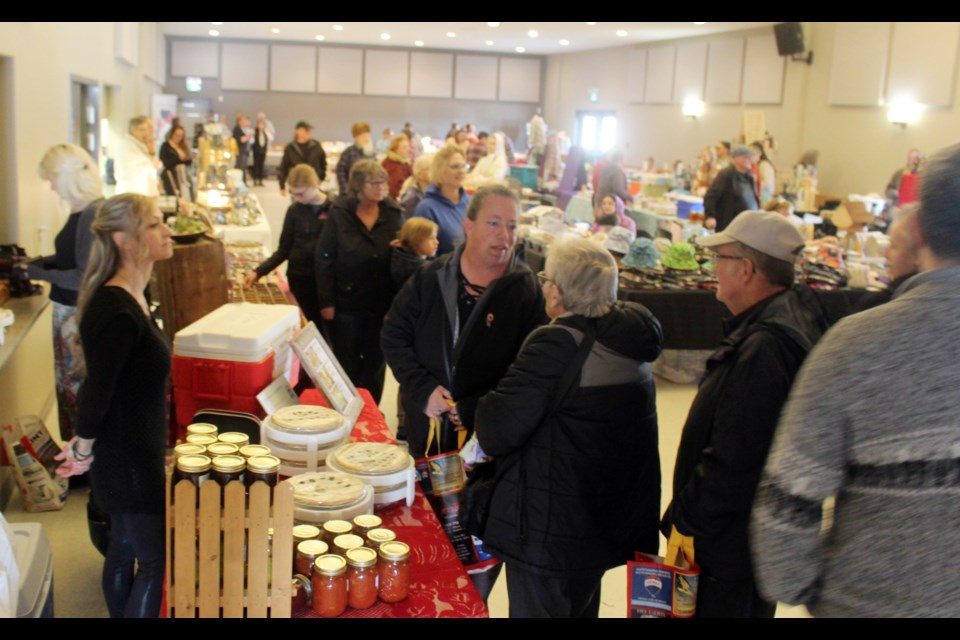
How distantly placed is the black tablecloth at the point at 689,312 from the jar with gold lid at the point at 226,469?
4.80 metres

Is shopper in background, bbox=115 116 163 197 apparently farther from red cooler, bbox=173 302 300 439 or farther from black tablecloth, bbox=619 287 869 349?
red cooler, bbox=173 302 300 439

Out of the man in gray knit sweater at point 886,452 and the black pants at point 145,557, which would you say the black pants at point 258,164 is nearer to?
the black pants at point 145,557

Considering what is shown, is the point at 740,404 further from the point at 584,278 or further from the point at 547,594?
the point at 547,594

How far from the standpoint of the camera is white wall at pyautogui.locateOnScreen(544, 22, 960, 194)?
13.3 meters

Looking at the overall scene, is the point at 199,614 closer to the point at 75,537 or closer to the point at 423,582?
the point at 423,582

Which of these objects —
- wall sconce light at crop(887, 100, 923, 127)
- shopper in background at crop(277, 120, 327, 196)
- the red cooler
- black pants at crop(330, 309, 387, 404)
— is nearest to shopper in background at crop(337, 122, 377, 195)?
shopper in background at crop(277, 120, 327, 196)

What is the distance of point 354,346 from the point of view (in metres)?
4.73

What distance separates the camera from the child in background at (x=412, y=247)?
435 cm

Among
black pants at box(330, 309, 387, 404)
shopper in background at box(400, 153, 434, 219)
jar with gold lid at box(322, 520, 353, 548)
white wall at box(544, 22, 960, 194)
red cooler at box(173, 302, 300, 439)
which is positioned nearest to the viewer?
jar with gold lid at box(322, 520, 353, 548)

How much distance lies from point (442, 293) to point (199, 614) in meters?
1.47

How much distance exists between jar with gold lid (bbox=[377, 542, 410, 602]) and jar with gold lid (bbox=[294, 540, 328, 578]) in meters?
0.12

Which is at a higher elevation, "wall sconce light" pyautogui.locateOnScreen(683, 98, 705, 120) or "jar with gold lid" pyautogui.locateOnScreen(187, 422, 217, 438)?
"wall sconce light" pyautogui.locateOnScreen(683, 98, 705, 120)

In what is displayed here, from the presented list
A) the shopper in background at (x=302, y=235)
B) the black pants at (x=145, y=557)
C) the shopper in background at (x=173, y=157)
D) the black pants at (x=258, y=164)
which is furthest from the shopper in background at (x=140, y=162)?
the black pants at (x=258, y=164)

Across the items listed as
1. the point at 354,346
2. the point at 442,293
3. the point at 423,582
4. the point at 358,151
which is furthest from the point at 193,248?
the point at 358,151
